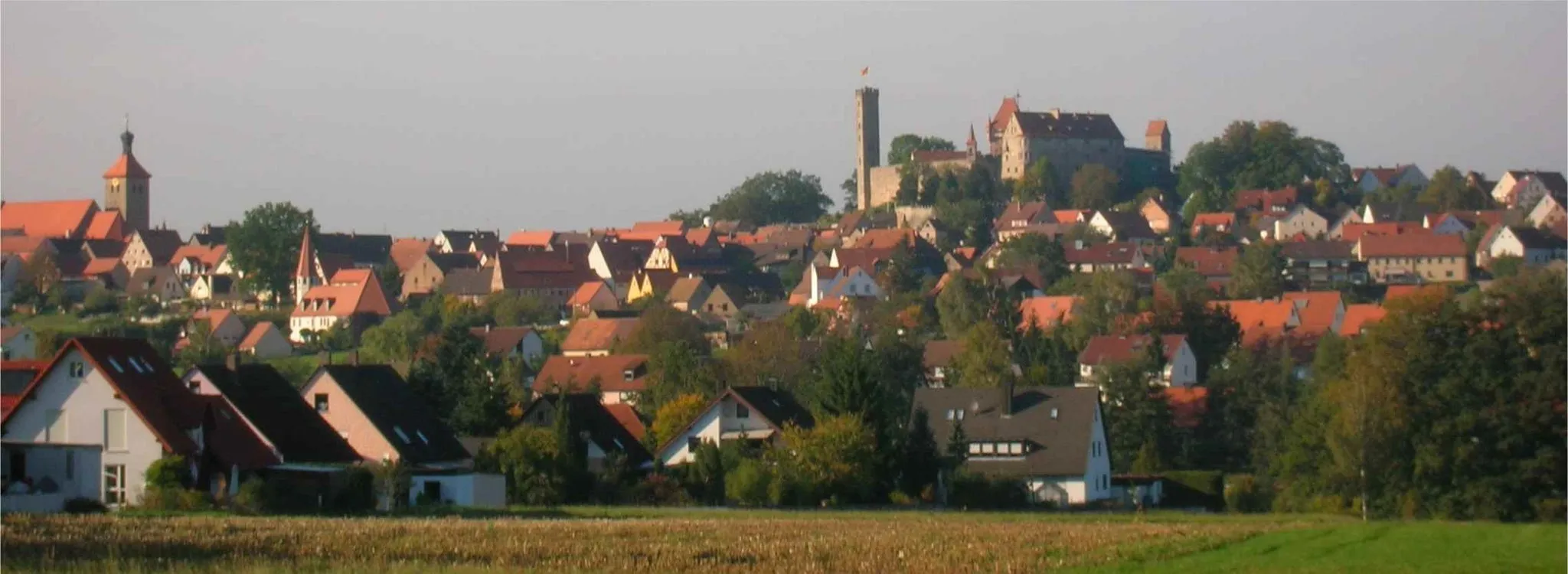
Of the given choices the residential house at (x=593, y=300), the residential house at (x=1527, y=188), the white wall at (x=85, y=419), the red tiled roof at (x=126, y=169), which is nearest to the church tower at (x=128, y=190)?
the red tiled roof at (x=126, y=169)

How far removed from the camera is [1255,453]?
62.8 meters

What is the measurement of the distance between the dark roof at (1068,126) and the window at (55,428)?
119340 millimetres

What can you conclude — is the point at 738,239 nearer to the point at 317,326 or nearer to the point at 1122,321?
the point at 317,326

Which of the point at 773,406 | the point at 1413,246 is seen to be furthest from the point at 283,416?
the point at 1413,246

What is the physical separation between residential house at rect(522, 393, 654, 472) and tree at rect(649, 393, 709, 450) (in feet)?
1.91

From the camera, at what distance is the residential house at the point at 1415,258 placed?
12031 centimetres

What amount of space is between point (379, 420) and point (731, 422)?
1228 centimetres

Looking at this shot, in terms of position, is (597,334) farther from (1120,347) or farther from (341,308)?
(1120,347)

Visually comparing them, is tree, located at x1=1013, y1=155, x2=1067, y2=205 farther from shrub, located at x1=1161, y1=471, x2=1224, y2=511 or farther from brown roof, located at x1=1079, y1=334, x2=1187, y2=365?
shrub, located at x1=1161, y1=471, x2=1224, y2=511

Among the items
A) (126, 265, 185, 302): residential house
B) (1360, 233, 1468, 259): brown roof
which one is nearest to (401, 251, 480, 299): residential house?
(126, 265, 185, 302): residential house

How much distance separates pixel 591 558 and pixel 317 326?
290 feet

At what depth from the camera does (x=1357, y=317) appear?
9788 centimetres

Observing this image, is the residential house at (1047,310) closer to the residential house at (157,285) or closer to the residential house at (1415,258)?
the residential house at (1415,258)

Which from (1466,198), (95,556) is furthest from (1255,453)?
(1466,198)
